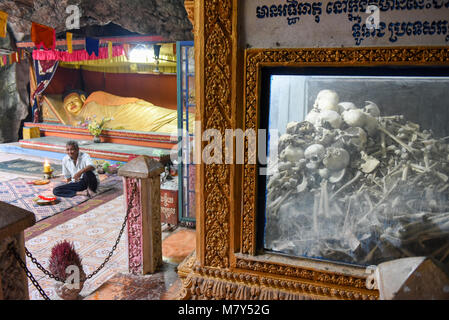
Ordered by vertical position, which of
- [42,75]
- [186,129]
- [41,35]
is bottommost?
[186,129]

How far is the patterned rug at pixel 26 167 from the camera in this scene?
7734mm

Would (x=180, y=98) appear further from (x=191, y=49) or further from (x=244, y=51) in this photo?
(x=244, y=51)

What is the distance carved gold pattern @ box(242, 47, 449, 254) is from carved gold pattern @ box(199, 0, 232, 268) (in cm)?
13

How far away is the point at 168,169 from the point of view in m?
5.38

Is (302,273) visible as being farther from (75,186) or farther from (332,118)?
(75,186)

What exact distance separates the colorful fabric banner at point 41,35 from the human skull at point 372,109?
7348mm

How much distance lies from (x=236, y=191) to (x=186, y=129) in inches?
86.7

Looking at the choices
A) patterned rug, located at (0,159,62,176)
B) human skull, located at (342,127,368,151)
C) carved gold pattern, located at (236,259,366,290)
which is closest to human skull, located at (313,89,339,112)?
human skull, located at (342,127,368,151)

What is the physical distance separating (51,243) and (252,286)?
3.02 metres

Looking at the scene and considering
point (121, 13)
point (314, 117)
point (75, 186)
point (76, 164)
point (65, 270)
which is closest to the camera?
point (314, 117)

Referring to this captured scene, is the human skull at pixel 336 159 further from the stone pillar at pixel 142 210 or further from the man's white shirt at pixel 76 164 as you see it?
the man's white shirt at pixel 76 164

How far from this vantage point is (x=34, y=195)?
6.11 meters

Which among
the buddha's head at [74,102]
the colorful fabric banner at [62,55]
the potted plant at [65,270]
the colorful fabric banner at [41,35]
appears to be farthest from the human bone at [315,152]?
the buddha's head at [74,102]

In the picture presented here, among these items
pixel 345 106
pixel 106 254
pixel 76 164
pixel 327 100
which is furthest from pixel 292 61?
pixel 76 164
